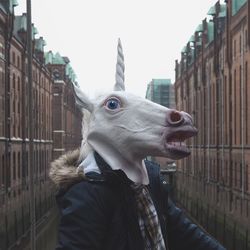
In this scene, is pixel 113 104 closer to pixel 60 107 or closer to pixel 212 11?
pixel 212 11

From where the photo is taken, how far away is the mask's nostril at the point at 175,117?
6.61 feet

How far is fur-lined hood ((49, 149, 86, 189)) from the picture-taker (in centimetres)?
200

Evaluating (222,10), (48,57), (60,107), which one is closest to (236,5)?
(222,10)

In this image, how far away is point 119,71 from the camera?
2346mm

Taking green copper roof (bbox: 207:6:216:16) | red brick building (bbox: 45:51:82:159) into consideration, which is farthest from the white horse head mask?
red brick building (bbox: 45:51:82:159)

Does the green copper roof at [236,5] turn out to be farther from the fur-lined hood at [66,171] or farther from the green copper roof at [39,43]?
the fur-lined hood at [66,171]

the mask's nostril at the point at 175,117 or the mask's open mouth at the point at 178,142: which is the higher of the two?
the mask's nostril at the point at 175,117

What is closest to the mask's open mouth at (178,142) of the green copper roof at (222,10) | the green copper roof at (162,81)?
the green copper roof at (222,10)

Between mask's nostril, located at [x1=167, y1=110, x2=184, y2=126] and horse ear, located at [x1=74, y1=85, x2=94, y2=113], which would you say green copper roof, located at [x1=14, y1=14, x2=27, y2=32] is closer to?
horse ear, located at [x1=74, y1=85, x2=94, y2=113]

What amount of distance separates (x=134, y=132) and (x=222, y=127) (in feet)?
107

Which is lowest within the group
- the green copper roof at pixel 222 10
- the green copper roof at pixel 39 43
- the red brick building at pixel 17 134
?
the red brick building at pixel 17 134

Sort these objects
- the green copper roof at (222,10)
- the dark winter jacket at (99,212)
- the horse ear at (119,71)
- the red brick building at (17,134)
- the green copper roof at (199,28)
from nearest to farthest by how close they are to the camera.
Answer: the dark winter jacket at (99,212), the horse ear at (119,71), the red brick building at (17,134), the green copper roof at (222,10), the green copper roof at (199,28)

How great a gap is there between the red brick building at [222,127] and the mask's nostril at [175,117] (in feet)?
69.0

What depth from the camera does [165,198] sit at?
2.23 meters
